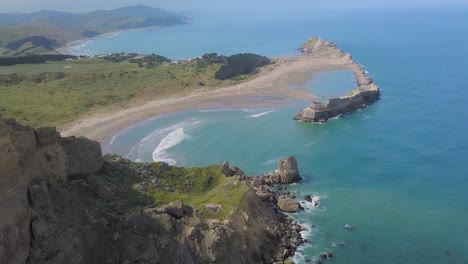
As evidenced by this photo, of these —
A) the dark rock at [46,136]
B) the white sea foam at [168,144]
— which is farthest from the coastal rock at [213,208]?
the white sea foam at [168,144]

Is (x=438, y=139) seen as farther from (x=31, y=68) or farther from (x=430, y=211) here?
(x=31, y=68)

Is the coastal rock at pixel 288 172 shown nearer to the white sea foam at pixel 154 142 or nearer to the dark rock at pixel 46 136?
the white sea foam at pixel 154 142

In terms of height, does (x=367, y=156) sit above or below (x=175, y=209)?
below

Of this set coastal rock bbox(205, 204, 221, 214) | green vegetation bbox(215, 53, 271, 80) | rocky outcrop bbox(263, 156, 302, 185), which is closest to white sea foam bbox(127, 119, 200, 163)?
rocky outcrop bbox(263, 156, 302, 185)

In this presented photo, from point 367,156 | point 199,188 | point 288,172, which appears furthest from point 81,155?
point 367,156

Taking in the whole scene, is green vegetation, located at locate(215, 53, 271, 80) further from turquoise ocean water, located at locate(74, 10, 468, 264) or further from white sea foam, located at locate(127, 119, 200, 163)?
white sea foam, located at locate(127, 119, 200, 163)

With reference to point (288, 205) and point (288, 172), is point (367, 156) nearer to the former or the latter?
point (288, 172)

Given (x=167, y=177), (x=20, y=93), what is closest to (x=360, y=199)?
(x=167, y=177)
